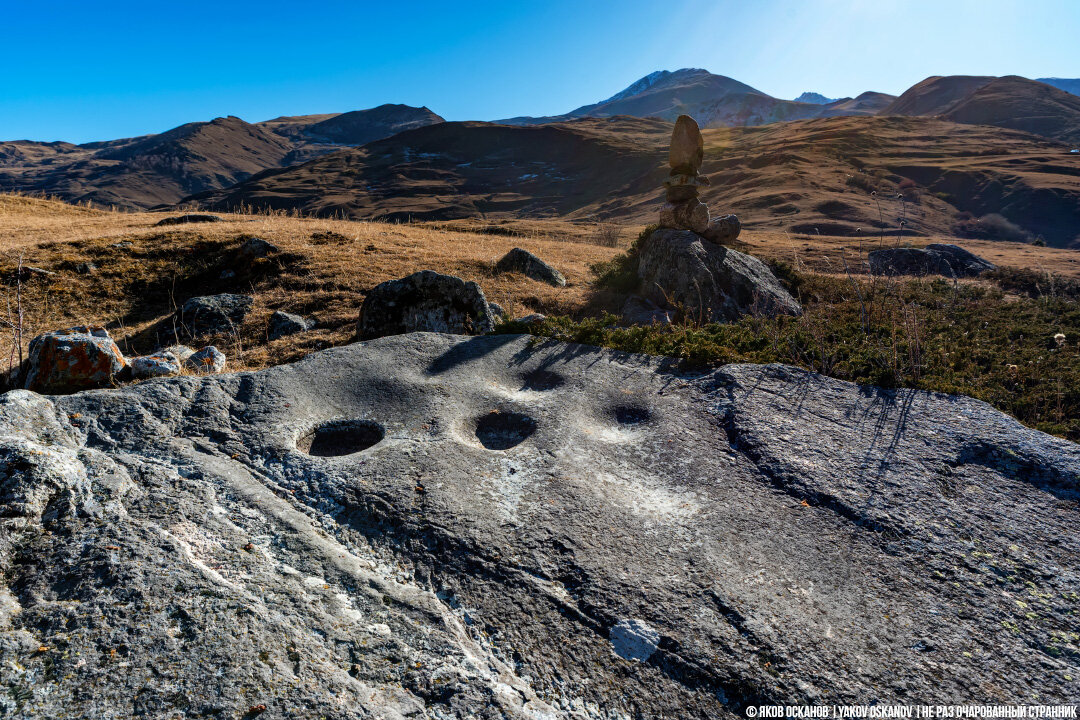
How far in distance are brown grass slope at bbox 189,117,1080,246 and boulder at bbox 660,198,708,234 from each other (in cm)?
2023

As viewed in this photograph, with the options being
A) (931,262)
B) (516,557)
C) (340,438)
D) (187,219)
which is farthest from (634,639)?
(931,262)

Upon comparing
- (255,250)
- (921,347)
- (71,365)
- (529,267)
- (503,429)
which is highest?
(255,250)

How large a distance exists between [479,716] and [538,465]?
2.28m

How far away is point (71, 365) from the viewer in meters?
6.27

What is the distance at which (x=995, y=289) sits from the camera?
1791cm

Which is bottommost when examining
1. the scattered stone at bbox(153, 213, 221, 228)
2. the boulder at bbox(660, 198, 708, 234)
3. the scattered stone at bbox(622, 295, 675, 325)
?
the scattered stone at bbox(622, 295, 675, 325)

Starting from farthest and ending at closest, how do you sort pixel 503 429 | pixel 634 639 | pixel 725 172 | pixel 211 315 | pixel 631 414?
pixel 725 172, pixel 211 315, pixel 631 414, pixel 503 429, pixel 634 639

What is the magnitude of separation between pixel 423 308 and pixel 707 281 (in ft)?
24.6

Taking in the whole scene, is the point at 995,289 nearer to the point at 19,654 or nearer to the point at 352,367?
the point at 352,367

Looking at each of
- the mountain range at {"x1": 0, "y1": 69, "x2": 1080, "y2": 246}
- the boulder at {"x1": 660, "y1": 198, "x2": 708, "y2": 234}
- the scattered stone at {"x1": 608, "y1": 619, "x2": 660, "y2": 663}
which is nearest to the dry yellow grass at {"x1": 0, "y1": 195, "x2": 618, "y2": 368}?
the boulder at {"x1": 660, "y1": 198, "x2": 708, "y2": 234}

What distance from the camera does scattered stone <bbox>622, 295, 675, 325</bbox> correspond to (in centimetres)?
1348

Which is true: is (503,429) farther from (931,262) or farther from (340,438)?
(931,262)

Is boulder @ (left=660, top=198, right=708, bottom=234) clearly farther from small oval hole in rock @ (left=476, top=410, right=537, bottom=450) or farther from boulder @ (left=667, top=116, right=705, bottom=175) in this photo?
small oval hole in rock @ (left=476, top=410, right=537, bottom=450)

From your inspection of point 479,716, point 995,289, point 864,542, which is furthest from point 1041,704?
point 995,289
